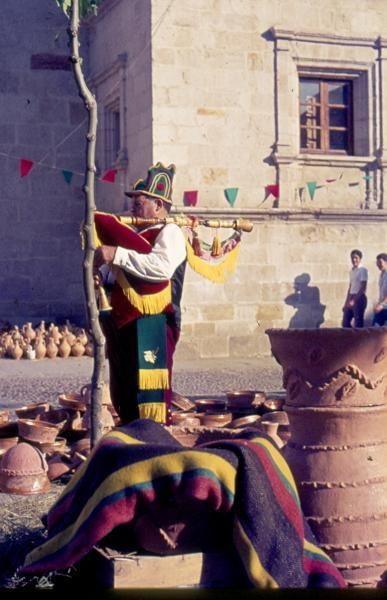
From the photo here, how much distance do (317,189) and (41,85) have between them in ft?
17.7

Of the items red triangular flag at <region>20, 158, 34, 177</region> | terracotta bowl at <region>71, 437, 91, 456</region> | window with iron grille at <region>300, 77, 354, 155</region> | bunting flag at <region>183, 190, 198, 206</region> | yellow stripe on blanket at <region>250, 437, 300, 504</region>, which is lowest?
terracotta bowl at <region>71, 437, 91, 456</region>

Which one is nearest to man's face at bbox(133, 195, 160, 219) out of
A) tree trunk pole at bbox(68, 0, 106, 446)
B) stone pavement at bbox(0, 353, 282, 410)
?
tree trunk pole at bbox(68, 0, 106, 446)

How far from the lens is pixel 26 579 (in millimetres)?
3068

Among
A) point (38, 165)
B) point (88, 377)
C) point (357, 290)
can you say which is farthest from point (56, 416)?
point (38, 165)

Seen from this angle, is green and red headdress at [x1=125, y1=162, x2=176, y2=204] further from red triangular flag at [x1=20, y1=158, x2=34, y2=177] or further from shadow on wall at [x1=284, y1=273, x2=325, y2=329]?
red triangular flag at [x1=20, y1=158, x2=34, y2=177]

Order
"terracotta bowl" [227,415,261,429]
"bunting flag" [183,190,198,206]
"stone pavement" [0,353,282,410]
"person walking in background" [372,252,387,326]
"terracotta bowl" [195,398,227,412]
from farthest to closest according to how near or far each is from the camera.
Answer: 1. "bunting flag" [183,190,198,206]
2. "person walking in background" [372,252,387,326]
3. "stone pavement" [0,353,282,410]
4. "terracotta bowl" [195,398,227,412]
5. "terracotta bowl" [227,415,261,429]

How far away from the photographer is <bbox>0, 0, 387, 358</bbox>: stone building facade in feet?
42.3

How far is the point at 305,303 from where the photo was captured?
1357cm

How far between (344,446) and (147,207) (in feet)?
6.56

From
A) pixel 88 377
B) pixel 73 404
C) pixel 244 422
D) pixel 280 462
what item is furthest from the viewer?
pixel 88 377

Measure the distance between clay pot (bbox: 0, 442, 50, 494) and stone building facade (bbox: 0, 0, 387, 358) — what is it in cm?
834

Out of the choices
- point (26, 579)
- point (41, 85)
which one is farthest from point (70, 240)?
point (26, 579)

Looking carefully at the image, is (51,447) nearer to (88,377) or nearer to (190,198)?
(88,377)

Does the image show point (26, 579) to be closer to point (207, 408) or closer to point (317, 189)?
point (207, 408)
